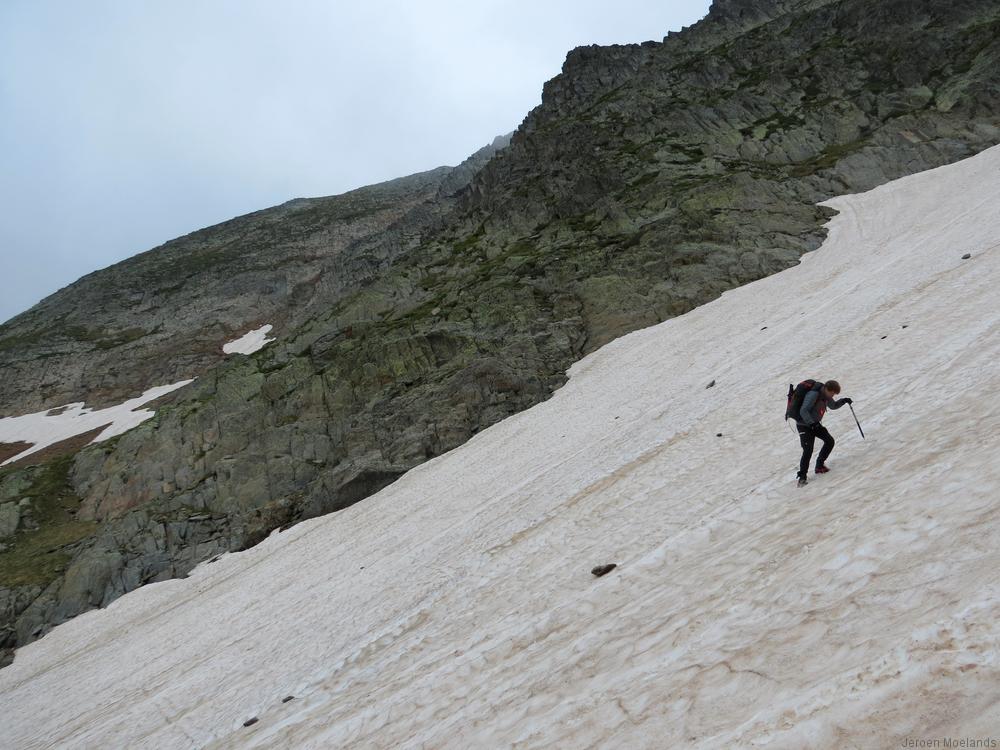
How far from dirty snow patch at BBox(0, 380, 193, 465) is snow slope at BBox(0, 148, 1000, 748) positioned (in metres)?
41.7

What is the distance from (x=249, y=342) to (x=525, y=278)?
6632 centimetres

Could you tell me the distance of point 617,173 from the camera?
64.2 meters

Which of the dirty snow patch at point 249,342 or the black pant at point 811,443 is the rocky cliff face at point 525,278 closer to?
the dirty snow patch at point 249,342

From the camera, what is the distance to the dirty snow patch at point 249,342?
→ 9304 centimetres

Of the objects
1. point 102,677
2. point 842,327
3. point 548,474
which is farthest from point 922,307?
point 102,677

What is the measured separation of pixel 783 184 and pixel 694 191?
30.0 feet

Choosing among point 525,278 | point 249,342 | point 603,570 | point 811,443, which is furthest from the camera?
point 249,342

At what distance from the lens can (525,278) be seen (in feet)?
162

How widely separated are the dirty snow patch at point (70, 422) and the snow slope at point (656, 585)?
4169 centimetres

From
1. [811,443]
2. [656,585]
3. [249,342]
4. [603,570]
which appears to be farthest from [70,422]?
[811,443]

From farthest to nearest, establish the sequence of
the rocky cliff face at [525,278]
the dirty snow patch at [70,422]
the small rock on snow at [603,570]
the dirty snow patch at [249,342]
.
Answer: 1. the dirty snow patch at [249,342]
2. the dirty snow patch at [70,422]
3. the rocky cliff face at [525,278]
4. the small rock on snow at [603,570]

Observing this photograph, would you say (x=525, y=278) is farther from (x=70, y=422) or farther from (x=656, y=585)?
(x=70, y=422)

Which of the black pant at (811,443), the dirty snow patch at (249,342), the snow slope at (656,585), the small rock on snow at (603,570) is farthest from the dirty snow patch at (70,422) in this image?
the black pant at (811,443)

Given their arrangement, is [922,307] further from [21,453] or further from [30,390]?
[30,390]
